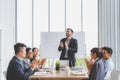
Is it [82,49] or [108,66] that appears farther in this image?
[82,49]

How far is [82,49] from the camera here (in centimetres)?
736

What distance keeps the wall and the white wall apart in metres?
2.65

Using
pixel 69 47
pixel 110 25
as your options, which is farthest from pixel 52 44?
pixel 110 25

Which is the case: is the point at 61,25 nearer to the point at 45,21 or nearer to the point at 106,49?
the point at 45,21

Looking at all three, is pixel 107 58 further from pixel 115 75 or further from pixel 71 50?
pixel 71 50

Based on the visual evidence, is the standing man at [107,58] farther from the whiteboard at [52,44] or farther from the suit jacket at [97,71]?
the whiteboard at [52,44]

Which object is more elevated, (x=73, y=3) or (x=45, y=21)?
(x=73, y=3)

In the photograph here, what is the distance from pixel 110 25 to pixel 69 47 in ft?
7.08

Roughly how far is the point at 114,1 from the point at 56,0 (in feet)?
6.08

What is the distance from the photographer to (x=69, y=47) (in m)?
6.20

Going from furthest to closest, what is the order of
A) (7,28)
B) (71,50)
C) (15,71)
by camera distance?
(7,28), (71,50), (15,71)

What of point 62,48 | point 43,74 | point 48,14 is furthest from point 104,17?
point 43,74

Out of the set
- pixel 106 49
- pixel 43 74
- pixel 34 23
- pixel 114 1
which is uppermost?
pixel 114 1

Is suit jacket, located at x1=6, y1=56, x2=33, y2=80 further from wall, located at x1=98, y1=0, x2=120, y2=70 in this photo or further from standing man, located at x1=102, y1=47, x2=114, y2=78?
wall, located at x1=98, y1=0, x2=120, y2=70
